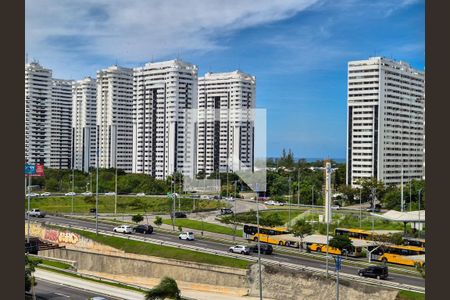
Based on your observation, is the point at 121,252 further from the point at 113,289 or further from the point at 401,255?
the point at 401,255

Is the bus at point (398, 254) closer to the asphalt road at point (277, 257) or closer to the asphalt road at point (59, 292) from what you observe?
the asphalt road at point (277, 257)

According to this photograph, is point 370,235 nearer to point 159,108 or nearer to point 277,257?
point 277,257

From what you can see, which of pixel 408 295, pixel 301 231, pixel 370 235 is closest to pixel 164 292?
pixel 408 295

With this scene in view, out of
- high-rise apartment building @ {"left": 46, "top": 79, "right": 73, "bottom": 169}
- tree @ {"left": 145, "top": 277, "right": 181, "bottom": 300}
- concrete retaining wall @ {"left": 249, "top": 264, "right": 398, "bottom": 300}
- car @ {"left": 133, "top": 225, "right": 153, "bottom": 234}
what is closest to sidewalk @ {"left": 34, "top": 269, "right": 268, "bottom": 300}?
concrete retaining wall @ {"left": 249, "top": 264, "right": 398, "bottom": 300}

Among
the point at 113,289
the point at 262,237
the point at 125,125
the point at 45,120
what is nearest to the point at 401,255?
the point at 262,237

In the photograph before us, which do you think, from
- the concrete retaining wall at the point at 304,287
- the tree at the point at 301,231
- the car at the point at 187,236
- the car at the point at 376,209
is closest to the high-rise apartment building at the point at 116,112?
the car at the point at 376,209

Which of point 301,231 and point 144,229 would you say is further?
point 144,229
